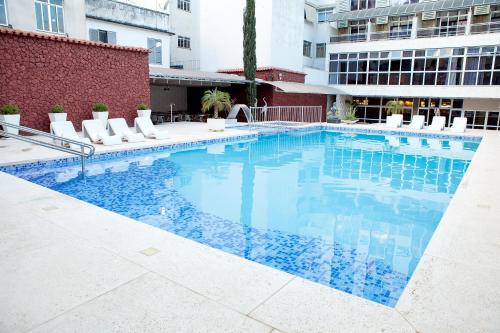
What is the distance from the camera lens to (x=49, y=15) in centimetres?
1858

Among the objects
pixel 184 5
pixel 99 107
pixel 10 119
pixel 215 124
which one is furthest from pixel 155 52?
pixel 10 119

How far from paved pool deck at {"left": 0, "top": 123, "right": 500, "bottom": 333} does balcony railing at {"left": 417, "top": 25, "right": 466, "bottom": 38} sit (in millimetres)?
27346

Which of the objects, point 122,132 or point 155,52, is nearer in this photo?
point 122,132

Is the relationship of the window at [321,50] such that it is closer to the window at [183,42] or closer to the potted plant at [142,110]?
the window at [183,42]

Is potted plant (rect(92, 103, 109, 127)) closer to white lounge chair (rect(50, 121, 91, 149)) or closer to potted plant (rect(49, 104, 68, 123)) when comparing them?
potted plant (rect(49, 104, 68, 123))

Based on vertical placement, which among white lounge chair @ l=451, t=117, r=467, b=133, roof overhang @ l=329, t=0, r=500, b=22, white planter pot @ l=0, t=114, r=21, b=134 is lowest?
white lounge chair @ l=451, t=117, r=467, b=133

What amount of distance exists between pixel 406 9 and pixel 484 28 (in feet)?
18.8

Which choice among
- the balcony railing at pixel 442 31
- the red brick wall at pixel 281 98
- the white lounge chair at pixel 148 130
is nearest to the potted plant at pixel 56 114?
the white lounge chair at pixel 148 130

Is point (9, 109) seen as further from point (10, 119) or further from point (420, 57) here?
point (420, 57)

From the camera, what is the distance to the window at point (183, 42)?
29812 mm

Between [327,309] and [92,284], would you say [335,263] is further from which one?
[92,284]

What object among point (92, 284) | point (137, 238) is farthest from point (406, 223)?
point (92, 284)

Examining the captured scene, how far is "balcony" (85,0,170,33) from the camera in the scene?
20812 millimetres

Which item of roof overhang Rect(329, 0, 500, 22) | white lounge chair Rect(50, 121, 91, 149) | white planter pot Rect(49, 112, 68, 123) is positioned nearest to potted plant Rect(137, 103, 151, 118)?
white planter pot Rect(49, 112, 68, 123)
